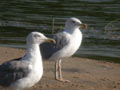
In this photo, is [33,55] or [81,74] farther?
[81,74]

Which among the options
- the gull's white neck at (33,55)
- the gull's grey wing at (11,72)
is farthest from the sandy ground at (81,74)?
the gull's white neck at (33,55)

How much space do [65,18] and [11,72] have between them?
1379cm

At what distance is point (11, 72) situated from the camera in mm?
8734

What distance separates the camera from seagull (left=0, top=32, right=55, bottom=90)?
8.47 metres

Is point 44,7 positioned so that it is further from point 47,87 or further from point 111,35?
point 47,87

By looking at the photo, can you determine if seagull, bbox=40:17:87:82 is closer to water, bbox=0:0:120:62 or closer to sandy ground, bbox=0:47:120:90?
sandy ground, bbox=0:47:120:90

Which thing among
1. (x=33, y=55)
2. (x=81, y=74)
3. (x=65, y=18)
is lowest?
(x=81, y=74)

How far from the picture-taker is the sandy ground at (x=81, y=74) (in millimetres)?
10719

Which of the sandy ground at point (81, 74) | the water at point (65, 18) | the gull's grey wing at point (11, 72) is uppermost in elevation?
the gull's grey wing at point (11, 72)

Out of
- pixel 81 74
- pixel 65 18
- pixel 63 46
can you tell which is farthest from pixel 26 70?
pixel 65 18

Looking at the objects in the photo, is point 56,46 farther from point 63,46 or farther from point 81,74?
point 81,74

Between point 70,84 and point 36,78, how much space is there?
2.59 m

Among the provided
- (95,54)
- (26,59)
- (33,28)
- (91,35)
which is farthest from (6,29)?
(26,59)

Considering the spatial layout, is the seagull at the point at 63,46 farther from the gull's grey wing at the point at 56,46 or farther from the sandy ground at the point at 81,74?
the sandy ground at the point at 81,74
